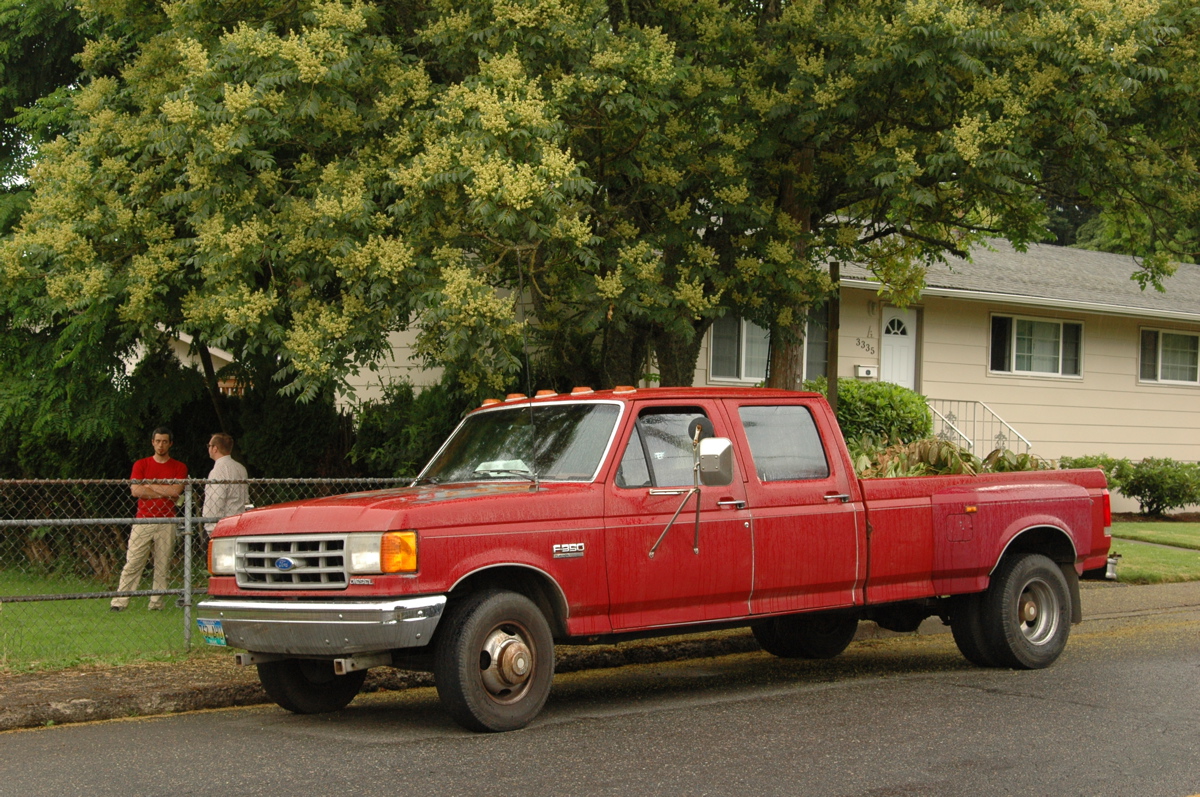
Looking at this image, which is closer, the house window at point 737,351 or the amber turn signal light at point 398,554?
the amber turn signal light at point 398,554

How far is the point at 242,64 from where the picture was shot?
10.1 meters

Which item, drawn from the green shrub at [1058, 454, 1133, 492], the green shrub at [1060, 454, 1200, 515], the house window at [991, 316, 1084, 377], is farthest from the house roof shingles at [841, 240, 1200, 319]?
the green shrub at [1060, 454, 1200, 515]

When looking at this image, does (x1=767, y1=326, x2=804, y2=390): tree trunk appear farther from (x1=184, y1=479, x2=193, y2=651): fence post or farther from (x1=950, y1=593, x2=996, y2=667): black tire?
(x1=184, y1=479, x2=193, y2=651): fence post

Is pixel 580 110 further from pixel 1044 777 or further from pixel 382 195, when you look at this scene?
pixel 1044 777

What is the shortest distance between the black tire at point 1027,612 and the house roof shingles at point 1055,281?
448 inches

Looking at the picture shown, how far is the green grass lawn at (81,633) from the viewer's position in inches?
376

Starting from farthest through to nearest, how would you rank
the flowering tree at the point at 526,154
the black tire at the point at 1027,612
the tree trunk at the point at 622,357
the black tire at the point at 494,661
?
the tree trunk at the point at 622,357, the flowering tree at the point at 526,154, the black tire at the point at 1027,612, the black tire at the point at 494,661

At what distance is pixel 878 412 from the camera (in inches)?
776

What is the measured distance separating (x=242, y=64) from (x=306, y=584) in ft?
15.8

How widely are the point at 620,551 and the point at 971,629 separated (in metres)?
3.26

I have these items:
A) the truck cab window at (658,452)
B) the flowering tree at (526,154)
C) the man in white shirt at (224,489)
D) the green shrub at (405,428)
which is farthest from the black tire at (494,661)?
the green shrub at (405,428)

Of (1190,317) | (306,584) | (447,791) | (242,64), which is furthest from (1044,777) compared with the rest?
(1190,317)

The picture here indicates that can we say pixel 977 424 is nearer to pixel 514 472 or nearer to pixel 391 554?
pixel 514 472

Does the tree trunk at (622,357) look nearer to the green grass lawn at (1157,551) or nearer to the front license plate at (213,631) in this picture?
the green grass lawn at (1157,551)
